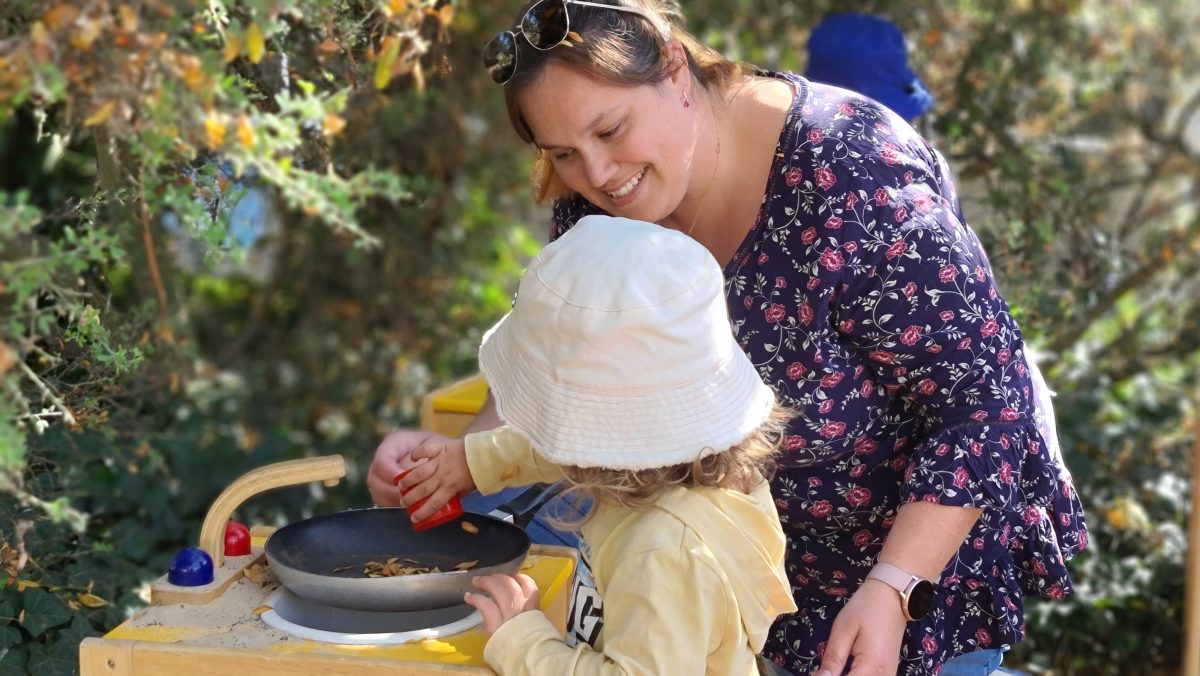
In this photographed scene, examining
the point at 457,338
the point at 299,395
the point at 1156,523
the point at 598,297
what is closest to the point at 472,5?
the point at 457,338

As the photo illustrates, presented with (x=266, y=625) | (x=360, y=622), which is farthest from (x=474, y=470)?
(x=266, y=625)

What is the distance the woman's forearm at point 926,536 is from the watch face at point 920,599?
0.02 metres

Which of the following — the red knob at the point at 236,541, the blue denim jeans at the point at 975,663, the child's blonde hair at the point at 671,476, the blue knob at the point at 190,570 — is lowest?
the blue denim jeans at the point at 975,663

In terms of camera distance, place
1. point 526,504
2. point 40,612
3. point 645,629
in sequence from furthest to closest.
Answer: point 526,504, point 40,612, point 645,629

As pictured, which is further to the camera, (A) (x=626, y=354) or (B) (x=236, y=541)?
(B) (x=236, y=541)

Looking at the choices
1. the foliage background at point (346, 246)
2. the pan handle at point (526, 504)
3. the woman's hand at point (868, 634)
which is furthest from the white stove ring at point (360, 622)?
the pan handle at point (526, 504)

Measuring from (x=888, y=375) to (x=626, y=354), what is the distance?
1.94ft

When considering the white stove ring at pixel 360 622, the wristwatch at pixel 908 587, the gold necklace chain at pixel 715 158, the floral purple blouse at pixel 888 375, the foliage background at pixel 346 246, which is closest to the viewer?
the foliage background at pixel 346 246

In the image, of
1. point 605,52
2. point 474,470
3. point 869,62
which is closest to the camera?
point 605,52

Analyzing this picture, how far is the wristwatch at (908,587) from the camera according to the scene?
6.17 feet

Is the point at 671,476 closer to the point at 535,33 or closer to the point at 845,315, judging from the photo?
the point at 845,315

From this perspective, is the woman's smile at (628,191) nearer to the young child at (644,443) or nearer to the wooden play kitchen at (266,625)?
the young child at (644,443)

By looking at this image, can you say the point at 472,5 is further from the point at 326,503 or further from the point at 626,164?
the point at 626,164

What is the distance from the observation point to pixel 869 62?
3.66 m
